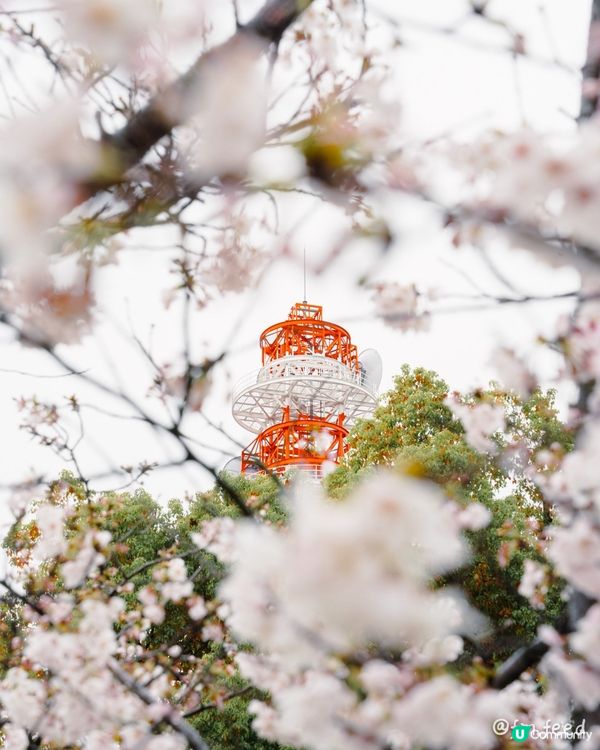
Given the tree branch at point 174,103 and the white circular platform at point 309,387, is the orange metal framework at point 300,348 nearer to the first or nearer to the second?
the white circular platform at point 309,387

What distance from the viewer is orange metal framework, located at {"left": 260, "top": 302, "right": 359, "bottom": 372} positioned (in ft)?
65.0

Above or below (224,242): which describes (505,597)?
above

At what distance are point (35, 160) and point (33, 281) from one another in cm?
51

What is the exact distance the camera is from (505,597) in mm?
8203

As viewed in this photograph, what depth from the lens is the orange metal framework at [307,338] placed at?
19797 millimetres

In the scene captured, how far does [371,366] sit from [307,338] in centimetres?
419

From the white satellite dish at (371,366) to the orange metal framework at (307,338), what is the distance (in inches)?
63.2

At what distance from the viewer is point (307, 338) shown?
1958 cm

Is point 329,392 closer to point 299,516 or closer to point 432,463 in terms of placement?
point 432,463

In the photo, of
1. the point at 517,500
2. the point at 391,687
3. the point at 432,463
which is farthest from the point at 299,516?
the point at 517,500

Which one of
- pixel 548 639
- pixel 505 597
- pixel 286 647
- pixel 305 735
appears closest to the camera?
pixel 286 647

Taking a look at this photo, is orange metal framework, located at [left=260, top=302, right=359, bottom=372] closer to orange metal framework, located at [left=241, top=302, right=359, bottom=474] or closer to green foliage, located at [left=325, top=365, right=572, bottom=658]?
orange metal framework, located at [left=241, top=302, right=359, bottom=474]

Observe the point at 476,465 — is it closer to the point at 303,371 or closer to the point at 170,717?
the point at 170,717

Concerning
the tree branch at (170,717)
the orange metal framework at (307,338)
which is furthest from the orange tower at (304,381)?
the tree branch at (170,717)
